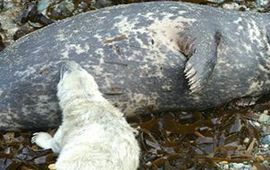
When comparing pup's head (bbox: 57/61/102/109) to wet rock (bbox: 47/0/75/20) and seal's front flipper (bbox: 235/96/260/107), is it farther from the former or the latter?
wet rock (bbox: 47/0/75/20)

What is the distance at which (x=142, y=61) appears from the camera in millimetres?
5672

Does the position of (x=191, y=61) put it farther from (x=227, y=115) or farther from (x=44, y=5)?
(x=44, y=5)

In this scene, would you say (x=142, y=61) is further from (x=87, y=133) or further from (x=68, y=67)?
(x=87, y=133)

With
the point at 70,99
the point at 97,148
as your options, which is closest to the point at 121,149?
the point at 97,148

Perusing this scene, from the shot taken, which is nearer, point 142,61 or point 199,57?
point 199,57

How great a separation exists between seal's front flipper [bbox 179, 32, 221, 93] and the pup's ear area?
79 centimetres

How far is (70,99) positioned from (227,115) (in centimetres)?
133

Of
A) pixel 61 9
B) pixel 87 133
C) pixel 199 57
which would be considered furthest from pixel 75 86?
pixel 61 9

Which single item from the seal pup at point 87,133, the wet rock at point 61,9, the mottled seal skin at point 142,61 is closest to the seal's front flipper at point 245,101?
the mottled seal skin at point 142,61

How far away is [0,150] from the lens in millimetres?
5480

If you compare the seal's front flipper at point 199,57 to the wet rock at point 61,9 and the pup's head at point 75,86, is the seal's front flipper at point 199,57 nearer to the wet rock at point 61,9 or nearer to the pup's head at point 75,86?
the pup's head at point 75,86

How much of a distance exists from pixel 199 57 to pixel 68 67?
0.95 metres

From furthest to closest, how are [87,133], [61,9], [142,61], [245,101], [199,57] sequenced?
[61,9], [245,101], [142,61], [199,57], [87,133]

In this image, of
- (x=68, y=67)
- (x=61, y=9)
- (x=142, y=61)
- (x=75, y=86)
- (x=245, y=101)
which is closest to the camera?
(x=75, y=86)
